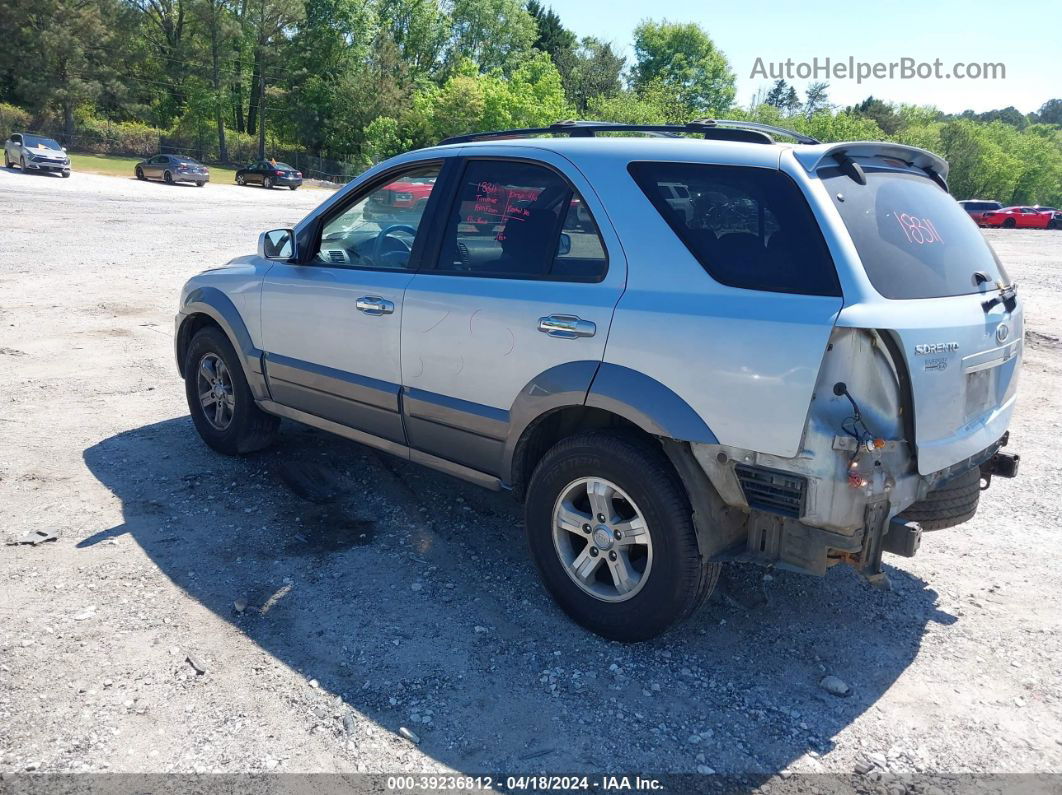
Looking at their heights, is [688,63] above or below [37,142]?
above

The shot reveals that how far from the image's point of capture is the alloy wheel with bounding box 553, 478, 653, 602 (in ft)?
11.3

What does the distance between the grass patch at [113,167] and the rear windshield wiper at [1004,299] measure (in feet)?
155

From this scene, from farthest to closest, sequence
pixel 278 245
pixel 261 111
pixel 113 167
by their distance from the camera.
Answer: pixel 261 111
pixel 113 167
pixel 278 245

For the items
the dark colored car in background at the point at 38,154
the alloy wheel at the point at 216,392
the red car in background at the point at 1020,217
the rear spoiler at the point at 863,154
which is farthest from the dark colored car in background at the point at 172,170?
the red car in background at the point at 1020,217

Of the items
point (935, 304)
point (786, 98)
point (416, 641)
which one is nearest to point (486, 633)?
point (416, 641)

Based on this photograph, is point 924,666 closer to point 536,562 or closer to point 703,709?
point 703,709

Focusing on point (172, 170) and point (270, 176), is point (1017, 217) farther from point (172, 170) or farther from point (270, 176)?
point (172, 170)

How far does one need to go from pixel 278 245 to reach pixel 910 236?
3477 mm

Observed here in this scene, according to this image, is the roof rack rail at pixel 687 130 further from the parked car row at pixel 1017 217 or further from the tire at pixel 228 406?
the parked car row at pixel 1017 217

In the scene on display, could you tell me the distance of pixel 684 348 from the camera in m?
3.16

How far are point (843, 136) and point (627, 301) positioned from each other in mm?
65910

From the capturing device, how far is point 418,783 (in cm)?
276

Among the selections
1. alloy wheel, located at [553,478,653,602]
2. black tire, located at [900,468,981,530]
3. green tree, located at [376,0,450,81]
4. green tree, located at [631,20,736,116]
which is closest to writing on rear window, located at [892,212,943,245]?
black tire, located at [900,468,981,530]

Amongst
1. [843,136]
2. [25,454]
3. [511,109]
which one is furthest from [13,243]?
[843,136]
